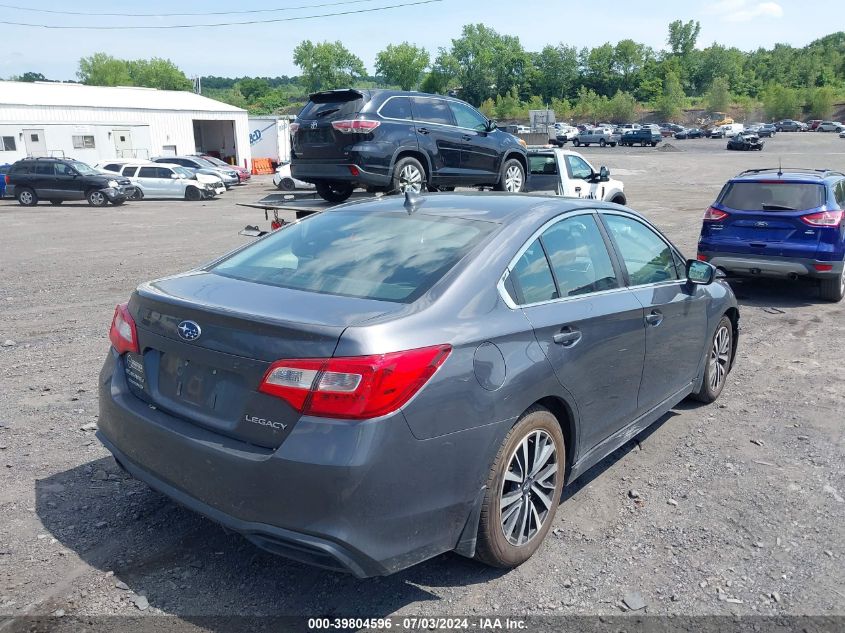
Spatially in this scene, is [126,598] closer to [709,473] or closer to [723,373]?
[709,473]

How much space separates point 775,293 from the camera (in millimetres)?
10008

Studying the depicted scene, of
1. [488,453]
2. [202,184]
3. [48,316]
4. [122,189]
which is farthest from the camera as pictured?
[202,184]

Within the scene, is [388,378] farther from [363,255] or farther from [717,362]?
[717,362]

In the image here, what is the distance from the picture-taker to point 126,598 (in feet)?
10.0

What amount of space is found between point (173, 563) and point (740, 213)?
334 inches

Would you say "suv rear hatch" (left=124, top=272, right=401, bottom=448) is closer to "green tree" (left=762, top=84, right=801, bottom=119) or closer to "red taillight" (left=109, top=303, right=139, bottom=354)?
"red taillight" (left=109, top=303, right=139, bottom=354)

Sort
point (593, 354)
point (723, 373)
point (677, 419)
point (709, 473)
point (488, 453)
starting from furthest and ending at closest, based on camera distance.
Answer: point (723, 373) < point (677, 419) < point (709, 473) < point (593, 354) < point (488, 453)

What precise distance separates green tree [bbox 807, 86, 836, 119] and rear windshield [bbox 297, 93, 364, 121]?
11296cm

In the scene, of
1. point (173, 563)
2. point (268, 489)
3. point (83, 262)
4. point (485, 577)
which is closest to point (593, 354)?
point (485, 577)

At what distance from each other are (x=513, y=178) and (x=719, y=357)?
7.49 m

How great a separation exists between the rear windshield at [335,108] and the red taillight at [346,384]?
8.03 meters

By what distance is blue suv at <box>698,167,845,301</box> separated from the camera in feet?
29.0

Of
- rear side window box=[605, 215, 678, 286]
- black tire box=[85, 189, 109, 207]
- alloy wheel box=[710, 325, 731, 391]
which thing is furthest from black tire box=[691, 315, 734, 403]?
black tire box=[85, 189, 109, 207]

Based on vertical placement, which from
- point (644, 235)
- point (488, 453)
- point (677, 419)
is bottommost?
point (677, 419)
